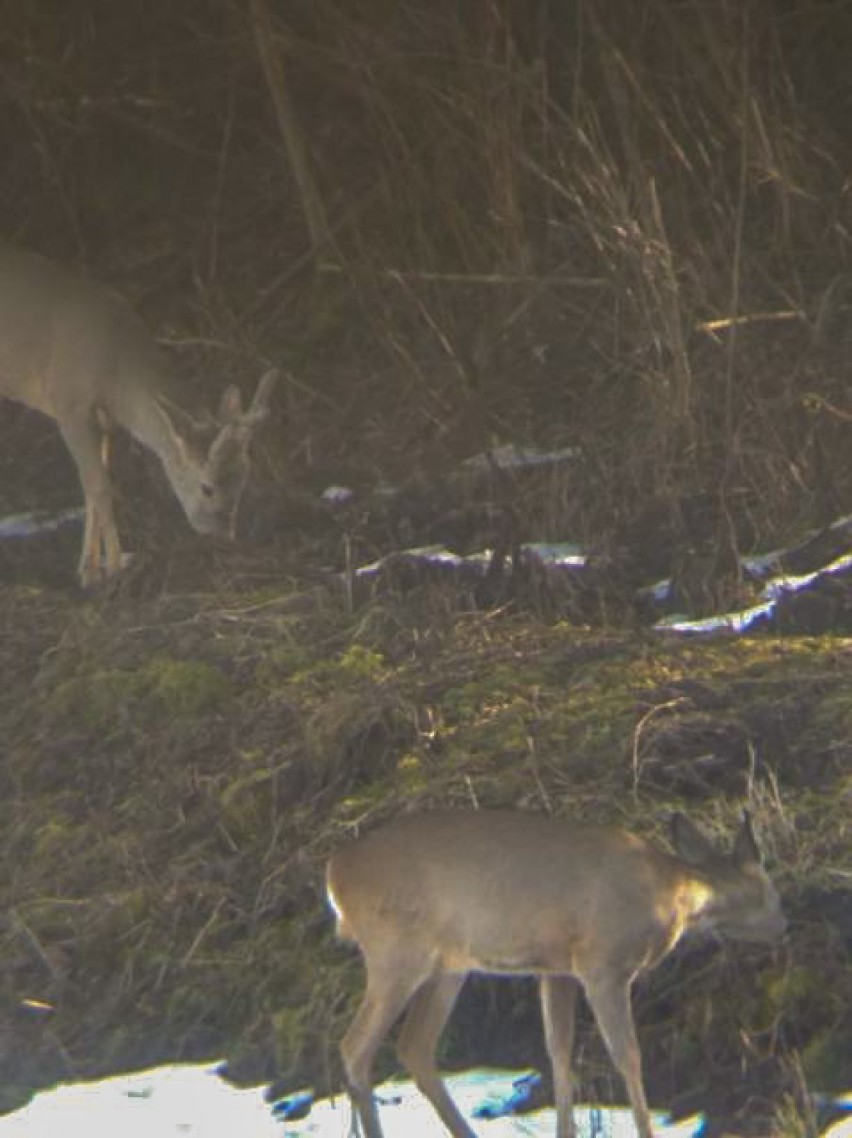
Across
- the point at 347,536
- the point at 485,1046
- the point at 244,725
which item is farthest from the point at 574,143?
the point at 485,1046

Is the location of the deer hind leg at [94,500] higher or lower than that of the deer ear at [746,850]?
lower

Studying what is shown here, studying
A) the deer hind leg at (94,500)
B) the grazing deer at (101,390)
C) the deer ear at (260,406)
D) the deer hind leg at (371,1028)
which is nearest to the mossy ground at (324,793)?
the deer hind leg at (371,1028)

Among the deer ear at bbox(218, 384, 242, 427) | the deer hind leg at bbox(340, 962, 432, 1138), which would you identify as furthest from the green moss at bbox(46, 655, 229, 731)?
the deer hind leg at bbox(340, 962, 432, 1138)

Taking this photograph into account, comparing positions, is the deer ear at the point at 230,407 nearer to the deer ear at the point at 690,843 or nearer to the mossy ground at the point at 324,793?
the mossy ground at the point at 324,793

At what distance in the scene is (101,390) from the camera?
42.6 feet

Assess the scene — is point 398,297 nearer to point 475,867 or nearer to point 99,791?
point 99,791

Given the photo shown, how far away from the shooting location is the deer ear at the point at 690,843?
6863 mm

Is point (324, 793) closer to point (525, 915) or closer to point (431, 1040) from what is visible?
point (431, 1040)

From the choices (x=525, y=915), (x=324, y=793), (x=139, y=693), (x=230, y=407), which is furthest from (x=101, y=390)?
(x=525, y=915)

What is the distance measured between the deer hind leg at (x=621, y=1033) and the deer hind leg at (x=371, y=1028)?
0.44 metres

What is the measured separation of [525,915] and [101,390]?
677 cm

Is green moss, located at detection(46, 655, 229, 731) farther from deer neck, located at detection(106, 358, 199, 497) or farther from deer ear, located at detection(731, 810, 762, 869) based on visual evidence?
deer ear, located at detection(731, 810, 762, 869)

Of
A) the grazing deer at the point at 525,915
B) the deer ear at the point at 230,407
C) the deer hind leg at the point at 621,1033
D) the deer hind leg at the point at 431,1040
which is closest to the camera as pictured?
Result: the deer hind leg at the point at 621,1033

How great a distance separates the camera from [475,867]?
6684 millimetres
